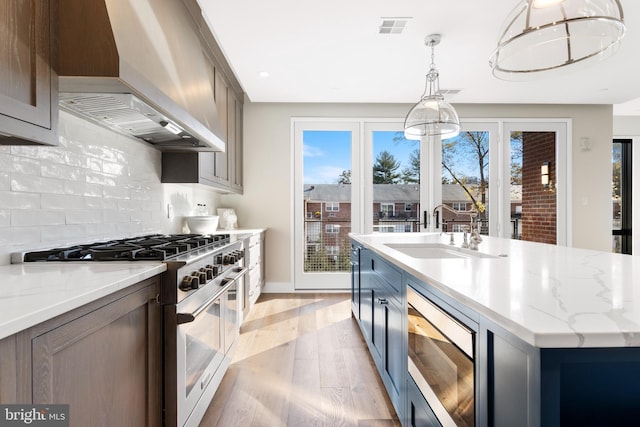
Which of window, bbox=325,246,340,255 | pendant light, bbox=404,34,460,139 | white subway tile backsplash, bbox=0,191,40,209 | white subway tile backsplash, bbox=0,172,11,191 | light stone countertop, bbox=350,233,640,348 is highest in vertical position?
pendant light, bbox=404,34,460,139

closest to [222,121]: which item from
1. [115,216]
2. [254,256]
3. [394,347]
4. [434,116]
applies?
[254,256]

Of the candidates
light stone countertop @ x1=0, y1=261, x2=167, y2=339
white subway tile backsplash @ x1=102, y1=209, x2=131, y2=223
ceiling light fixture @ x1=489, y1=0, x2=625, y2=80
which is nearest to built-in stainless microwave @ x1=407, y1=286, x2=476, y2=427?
light stone countertop @ x1=0, y1=261, x2=167, y2=339

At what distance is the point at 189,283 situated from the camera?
5.01 feet

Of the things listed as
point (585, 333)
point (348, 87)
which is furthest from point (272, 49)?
point (585, 333)

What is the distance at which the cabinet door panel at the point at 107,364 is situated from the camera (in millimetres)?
860

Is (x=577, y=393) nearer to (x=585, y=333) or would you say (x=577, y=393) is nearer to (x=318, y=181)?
(x=585, y=333)

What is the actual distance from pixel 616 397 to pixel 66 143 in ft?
7.47

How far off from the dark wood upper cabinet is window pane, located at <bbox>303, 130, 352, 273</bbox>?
3.66 m

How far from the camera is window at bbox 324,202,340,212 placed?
4852 mm

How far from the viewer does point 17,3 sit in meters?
1.10

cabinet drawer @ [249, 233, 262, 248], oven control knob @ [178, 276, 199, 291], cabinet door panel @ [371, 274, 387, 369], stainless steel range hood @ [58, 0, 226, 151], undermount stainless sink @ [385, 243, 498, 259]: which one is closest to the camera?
stainless steel range hood @ [58, 0, 226, 151]

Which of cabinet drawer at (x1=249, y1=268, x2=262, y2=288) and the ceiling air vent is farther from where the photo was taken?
cabinet drawer at (x1=249, y1=268, x2=262, y2=288)

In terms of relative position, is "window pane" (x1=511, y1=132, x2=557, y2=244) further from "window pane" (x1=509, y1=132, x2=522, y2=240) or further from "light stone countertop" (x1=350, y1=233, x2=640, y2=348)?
"light stone countertop" (x1=350, y1=233, x2=640, y2=348)

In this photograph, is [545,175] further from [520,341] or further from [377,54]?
[520,341]
